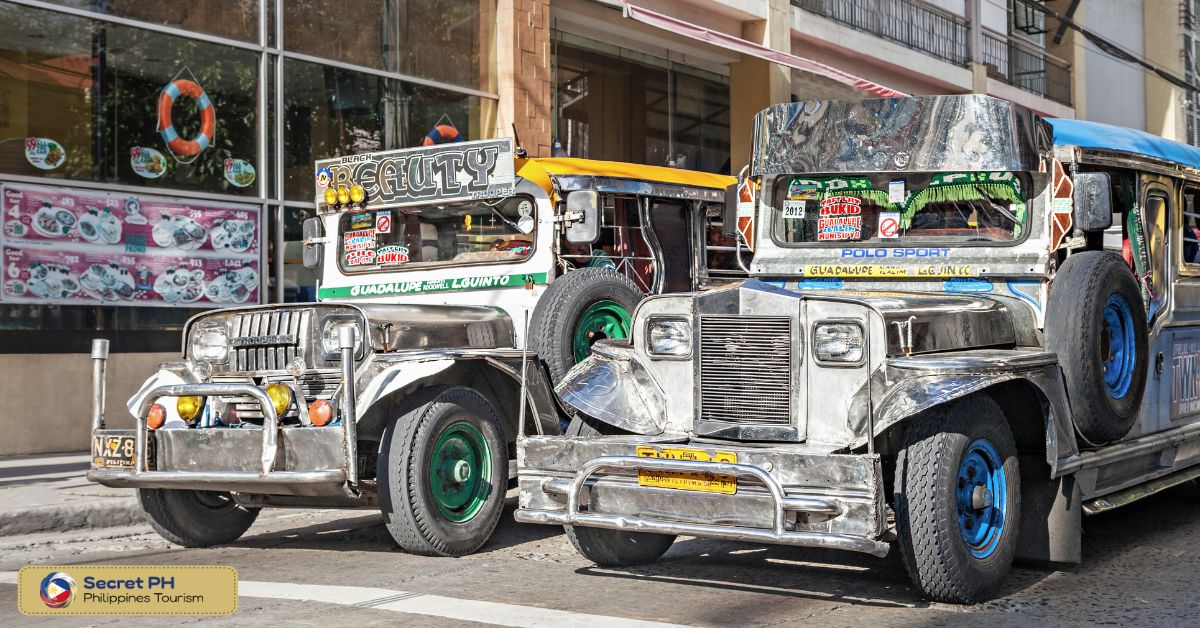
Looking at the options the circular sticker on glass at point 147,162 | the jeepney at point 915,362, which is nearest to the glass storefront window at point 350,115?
the circular sticker on glass at point 147,162

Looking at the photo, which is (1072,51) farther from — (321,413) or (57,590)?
(57,590)

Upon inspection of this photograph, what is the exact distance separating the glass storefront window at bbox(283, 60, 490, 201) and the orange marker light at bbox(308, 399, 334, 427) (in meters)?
8.06

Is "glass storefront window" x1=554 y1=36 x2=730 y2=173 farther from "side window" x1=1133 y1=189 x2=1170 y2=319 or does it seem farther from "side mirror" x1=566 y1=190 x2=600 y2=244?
"side window" x1=1133 y1=189 x2=1170 y2=319

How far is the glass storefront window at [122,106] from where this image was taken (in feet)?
40.8

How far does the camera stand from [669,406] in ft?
20.5

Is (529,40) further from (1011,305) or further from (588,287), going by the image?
(1011,305)

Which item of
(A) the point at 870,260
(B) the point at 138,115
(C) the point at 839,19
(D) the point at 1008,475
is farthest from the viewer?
(C) the point at 839,19

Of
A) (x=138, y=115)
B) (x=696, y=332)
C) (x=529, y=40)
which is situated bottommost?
(x=696, y=332)

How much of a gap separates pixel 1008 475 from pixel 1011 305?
4.12ft

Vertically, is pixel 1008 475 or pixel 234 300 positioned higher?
pixel 234 300

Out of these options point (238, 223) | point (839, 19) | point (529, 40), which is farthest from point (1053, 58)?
point (238, 223)

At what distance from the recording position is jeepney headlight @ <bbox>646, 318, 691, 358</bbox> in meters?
6.20

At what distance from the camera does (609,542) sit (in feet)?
22.0

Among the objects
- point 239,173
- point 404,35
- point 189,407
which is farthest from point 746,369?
point 404,35
